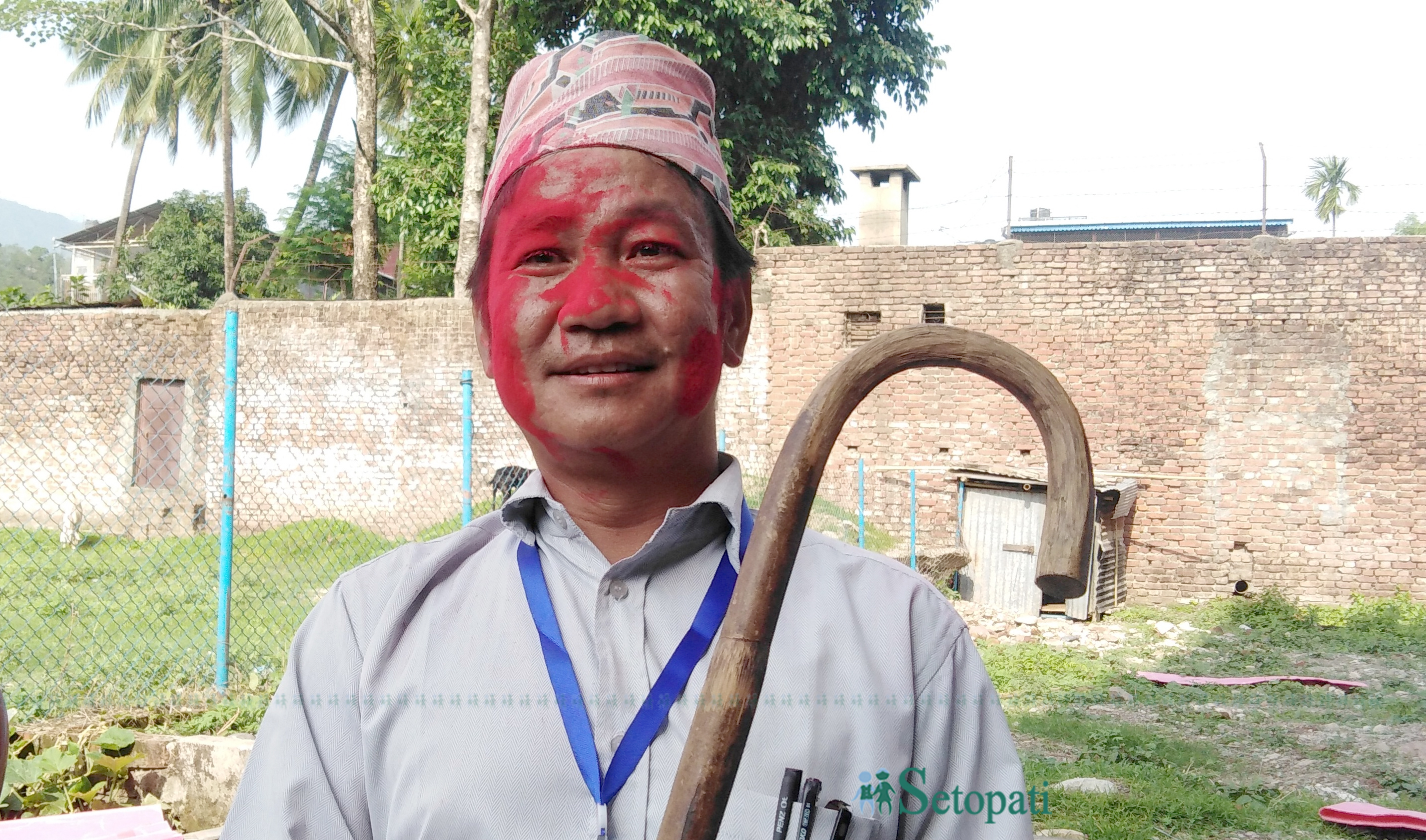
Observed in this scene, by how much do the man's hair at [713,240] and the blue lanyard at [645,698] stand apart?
38 centimetres

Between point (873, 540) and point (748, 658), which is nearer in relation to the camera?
point (748, 658)

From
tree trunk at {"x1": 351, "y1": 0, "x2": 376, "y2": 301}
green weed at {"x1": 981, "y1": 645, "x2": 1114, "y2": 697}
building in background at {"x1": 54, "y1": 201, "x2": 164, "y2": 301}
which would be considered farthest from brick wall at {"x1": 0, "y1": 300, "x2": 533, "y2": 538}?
building in background at {"x1": 54, "y1": 201, "x2": 164, "y2": 301}

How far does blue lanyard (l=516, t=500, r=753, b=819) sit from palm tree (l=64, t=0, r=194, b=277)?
25720 millimetres

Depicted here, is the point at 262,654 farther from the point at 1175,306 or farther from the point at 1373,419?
the point at 1373,419

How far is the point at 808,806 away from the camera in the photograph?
1.15 m

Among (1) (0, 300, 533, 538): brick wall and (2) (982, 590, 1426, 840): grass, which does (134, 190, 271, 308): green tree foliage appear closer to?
(1) (0, 300, 533, 538): brick wall

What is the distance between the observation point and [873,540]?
11898 mm

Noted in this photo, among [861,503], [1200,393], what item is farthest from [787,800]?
[1200,393]

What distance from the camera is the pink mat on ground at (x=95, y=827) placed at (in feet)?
10.6

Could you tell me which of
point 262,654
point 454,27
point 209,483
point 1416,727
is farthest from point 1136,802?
point 454,27

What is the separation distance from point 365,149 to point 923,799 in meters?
17.0

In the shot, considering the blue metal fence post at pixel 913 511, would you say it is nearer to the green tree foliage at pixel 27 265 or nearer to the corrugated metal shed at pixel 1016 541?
the corrugated metal shed at pixel 1016 541

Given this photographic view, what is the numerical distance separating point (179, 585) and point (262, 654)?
13.1 ft

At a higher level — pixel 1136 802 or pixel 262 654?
pixel 262 654
